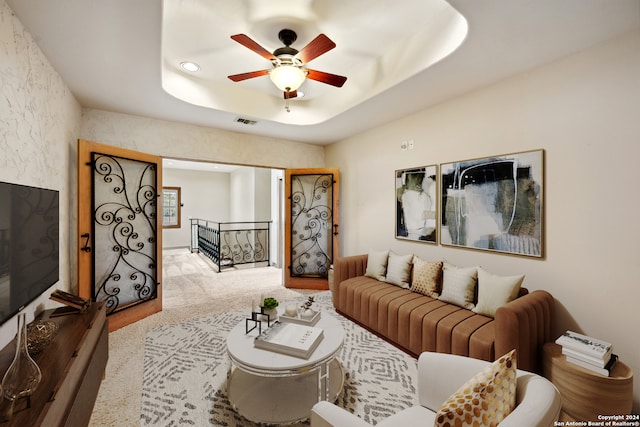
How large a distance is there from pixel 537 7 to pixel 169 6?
2.53 meters

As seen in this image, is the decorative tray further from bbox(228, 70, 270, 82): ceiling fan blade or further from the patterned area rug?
bbox(228, 70, 270, 82): ceiling fan blade

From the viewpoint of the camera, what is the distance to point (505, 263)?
2.62 metres

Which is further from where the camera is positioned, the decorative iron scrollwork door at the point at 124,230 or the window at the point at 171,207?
the window at the point at 171,207

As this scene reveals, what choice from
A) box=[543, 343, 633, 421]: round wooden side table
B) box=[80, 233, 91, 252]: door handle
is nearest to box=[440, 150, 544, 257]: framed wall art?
box=[543, 343, 633, 421]: round wooden side table

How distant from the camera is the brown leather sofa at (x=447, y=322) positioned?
6.23 feet

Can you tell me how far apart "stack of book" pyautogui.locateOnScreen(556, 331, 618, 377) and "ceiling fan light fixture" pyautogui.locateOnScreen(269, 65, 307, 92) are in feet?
9.13

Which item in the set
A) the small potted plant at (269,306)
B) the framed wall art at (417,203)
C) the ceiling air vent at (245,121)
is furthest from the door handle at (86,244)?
the framed wall art at (417,203)

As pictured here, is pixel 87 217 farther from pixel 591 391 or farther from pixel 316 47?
pixel 591 391

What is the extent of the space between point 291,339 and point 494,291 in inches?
68.4

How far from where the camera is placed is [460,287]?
2.58 m

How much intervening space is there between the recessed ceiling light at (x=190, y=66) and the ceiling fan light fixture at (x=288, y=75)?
43.9 inches

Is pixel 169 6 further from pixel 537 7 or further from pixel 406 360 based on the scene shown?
pixel 406 360

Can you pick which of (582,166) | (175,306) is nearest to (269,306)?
(175,306)

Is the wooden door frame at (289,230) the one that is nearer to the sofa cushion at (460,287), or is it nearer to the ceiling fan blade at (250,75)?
the sofa cushion at (460,287)
